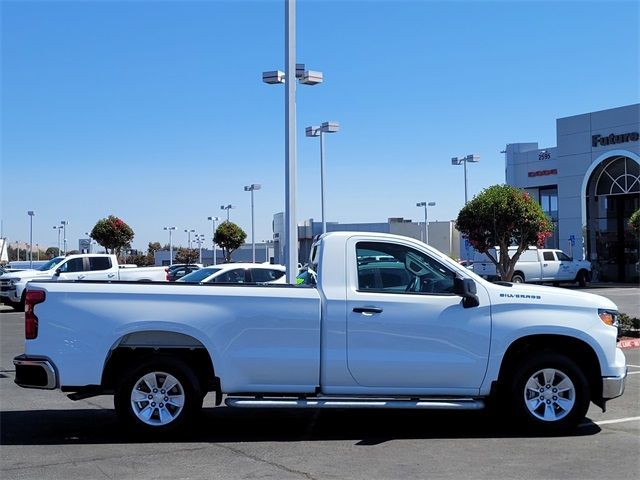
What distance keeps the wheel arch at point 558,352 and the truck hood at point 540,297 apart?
14.1 inches

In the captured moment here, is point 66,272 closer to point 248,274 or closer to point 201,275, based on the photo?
point 201,275

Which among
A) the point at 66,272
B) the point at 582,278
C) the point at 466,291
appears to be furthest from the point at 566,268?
the point at 466,291

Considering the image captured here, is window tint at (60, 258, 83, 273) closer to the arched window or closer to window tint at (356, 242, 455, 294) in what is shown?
window tint at (356, 242, 455, 294)

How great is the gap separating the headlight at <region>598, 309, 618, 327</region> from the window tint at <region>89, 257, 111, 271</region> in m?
23.0

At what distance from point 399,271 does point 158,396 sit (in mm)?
2766

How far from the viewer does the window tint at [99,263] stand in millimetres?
28250

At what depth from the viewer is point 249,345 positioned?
25.0ft

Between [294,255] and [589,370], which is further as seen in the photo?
[294,255]

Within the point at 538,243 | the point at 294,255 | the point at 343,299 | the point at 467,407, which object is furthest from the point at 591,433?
the point at 538,243

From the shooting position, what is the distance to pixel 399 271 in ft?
26.5

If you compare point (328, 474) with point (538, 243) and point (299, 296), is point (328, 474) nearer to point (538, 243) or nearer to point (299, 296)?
point (299, 296)

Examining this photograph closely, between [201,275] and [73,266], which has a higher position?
[73,266]

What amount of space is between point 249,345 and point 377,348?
1271mm

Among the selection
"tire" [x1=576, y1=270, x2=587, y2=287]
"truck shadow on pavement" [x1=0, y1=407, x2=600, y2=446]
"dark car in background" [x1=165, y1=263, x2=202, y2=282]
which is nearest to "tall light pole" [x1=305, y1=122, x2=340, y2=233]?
"dark car in background" [x1=165, y1=263, x2=202, y2=282]
